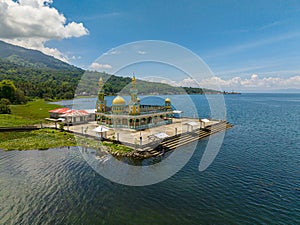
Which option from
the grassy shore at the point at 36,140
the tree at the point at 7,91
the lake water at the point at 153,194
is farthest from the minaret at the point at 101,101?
the tree at the point at 7,91

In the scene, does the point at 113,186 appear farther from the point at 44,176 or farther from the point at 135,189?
the point at 44,176

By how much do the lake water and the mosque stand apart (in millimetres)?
11970

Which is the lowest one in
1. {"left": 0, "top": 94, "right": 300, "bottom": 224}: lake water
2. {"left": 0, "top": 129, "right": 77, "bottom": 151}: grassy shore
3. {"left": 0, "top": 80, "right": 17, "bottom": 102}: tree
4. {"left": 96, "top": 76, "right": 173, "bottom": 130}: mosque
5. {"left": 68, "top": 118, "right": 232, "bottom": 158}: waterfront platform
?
{"left": 0, "top": 94, "right": 300, "bottom": 224}: lake water

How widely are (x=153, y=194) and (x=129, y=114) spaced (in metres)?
18.5

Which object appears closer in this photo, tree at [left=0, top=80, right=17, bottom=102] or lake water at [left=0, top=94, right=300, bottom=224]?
lake water at [left=0, top=94, right=300, bottom=224]

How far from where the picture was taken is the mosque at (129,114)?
104ft

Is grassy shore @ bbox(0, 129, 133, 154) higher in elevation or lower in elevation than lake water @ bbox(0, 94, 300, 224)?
higher

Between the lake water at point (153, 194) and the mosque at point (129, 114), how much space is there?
1197 centimetres

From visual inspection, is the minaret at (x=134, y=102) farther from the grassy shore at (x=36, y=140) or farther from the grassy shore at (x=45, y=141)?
the grassy shore at (x=36, y=140)

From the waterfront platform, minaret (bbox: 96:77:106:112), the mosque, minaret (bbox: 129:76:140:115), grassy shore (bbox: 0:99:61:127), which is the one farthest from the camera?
grassy shore (bbox: 0:99:61:127)

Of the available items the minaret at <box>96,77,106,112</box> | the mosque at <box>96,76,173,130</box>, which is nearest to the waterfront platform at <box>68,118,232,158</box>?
the mosque at <box>96,76,173,130</box>

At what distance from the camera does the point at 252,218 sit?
471 inches

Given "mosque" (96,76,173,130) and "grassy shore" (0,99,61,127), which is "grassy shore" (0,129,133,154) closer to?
"grassy shore" (0,99,61,127)

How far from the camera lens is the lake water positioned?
1194cm
